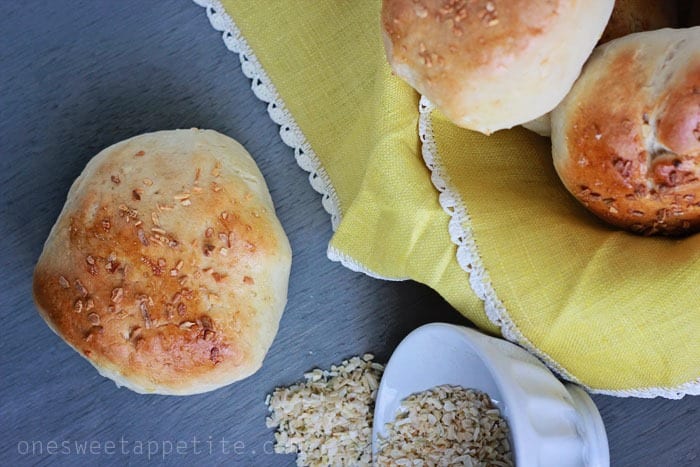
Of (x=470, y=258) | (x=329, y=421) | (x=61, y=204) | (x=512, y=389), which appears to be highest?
(x=61, y=204)

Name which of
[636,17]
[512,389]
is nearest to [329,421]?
[512,389]

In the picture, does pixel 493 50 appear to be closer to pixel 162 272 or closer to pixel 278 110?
pixel 278 110

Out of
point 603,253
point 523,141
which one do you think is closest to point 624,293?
point 603,253

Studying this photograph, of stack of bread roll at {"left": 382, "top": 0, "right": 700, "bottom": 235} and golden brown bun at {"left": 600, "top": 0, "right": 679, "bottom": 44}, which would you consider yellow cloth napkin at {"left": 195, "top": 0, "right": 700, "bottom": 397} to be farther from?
golden brown bun at {"left": 600, "top": 0, "right": 679, "bottom": 44}

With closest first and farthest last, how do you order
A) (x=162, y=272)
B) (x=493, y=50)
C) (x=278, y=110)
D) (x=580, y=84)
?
(x=493, y=50) < (x=580, y=84) < (x=162, y=272) < (x=278, y=110)

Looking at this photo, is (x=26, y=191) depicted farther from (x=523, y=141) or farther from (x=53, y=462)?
(x=523, y=141)

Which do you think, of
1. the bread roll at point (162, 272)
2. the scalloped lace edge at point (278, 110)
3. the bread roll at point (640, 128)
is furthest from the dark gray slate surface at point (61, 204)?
the bread roll at point (640, 128)

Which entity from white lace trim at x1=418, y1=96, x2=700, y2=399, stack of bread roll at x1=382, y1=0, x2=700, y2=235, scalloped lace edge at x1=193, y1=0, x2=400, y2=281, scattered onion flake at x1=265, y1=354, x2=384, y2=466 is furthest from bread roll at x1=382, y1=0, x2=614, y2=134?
scattered onion flake at x1=265, y1=354, x2=384, y2=466
